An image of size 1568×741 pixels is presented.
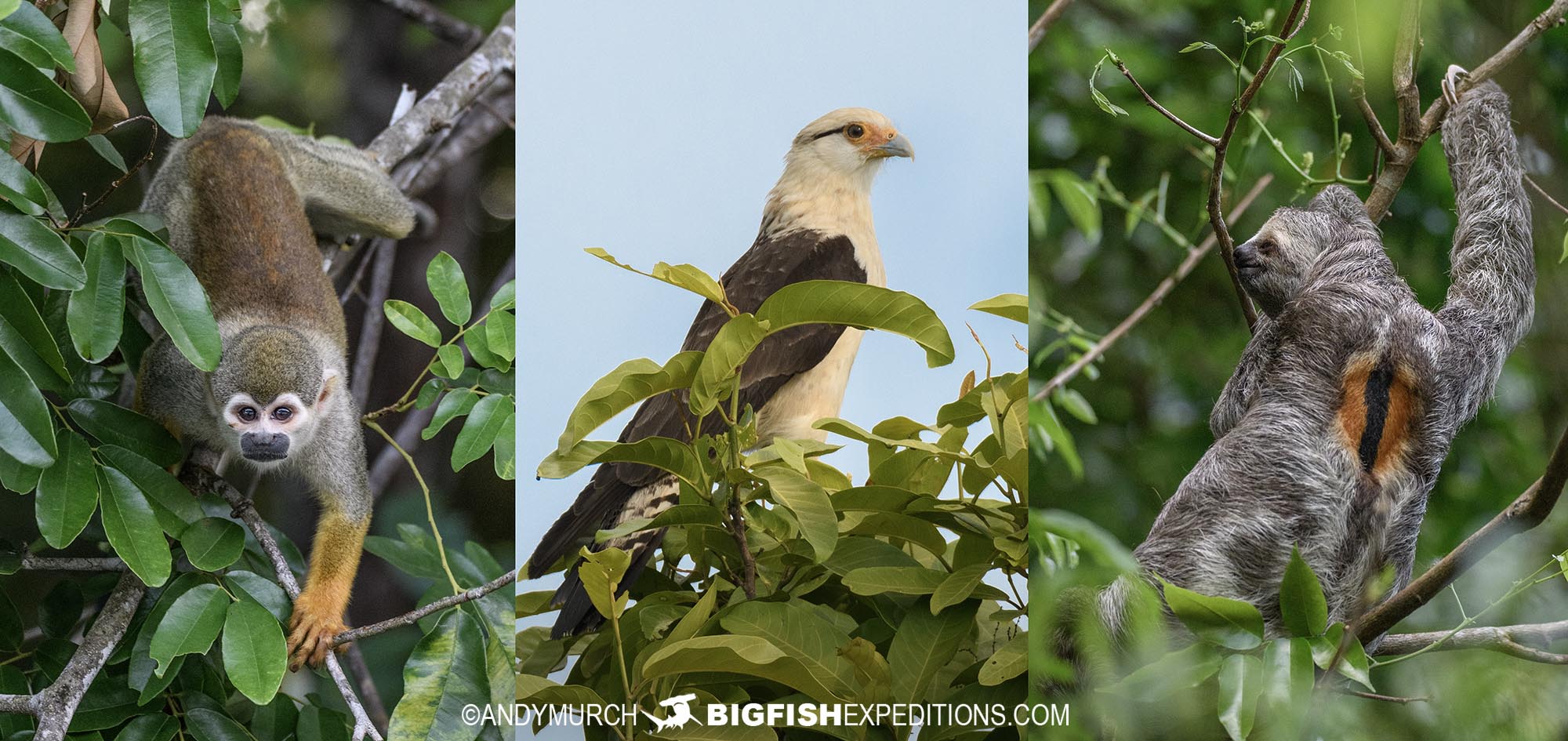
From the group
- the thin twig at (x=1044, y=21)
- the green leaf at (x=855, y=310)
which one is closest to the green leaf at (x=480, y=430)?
the green leaf at (x=855, y=310)

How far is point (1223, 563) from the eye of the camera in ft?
3.68

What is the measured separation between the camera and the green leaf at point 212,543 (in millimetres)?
1265

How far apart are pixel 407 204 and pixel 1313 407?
1199 mm

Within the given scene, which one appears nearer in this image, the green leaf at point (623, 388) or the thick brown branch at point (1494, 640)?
the thick brown branch at point (1494, 640)

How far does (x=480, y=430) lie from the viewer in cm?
138

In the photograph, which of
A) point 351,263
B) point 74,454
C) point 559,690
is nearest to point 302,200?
point 351,263

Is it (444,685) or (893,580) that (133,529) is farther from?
(893,580)

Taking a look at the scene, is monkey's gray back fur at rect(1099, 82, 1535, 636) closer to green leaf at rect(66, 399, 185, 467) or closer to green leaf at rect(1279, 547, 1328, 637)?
green leaf at rect(1279, 547, 1328, 637)

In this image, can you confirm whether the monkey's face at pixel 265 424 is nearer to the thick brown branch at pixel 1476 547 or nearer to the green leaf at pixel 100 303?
the green leaf at pixel 100 303

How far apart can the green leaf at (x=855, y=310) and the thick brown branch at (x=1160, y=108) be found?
1.09ft

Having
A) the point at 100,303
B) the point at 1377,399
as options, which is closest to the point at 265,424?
the point at 100,303

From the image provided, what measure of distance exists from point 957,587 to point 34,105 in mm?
1159

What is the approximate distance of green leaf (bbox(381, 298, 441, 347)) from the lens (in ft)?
4.68

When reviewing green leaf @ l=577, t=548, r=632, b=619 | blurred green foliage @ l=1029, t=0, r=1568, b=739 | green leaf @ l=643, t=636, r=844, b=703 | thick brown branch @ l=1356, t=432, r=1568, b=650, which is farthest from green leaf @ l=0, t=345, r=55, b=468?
thick brown branch @ l=1356, t=432, r=1568, b=650
